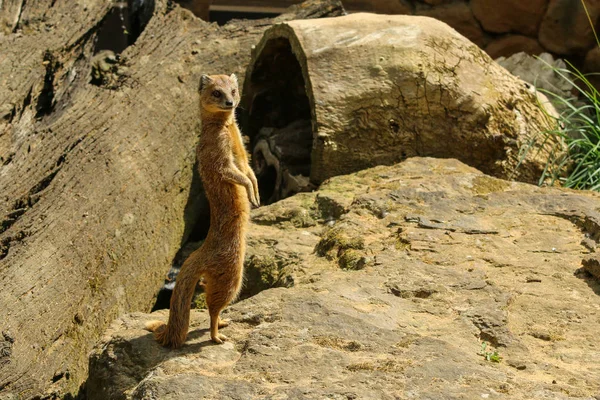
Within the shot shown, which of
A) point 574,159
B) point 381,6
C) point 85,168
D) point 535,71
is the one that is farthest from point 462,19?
point 85,168

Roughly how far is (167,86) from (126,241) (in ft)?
5.00

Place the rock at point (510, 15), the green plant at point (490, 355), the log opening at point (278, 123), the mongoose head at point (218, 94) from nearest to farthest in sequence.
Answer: the green plant at point (490, 355), the mongoose head at point (218, 94), the log opening at point (278, 123), the rock at point (510, 15)

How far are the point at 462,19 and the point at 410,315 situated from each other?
5.81 metres

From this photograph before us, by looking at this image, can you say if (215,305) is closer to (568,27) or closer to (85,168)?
(85,168)

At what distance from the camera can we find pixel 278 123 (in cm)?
669

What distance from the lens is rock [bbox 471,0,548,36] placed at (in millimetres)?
8422

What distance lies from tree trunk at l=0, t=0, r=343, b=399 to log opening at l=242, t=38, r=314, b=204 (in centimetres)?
29

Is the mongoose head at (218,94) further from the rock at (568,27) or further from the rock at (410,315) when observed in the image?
the rock at (568,27)

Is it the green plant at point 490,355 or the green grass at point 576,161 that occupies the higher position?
the green grass at point 576,161

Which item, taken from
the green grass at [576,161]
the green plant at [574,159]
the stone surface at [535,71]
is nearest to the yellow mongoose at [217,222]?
the green plant at [574,159]

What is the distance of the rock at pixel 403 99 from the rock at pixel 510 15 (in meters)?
2.80

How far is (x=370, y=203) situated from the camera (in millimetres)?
4785

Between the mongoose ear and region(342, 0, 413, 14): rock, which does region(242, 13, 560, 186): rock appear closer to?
the mongoose ear

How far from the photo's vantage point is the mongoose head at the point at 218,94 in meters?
3.69
